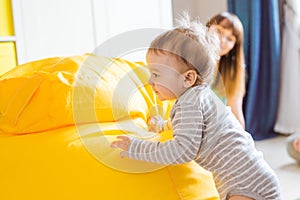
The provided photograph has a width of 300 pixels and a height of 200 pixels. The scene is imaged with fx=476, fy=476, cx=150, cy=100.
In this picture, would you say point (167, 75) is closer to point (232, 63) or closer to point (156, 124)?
point (156, 124)

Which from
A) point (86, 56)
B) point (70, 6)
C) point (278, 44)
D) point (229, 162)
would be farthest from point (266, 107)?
point (229, 162)

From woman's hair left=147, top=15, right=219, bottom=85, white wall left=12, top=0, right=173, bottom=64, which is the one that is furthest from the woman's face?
woman's hair left=147, top=15, right=219, bottom=85

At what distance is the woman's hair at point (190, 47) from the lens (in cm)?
108

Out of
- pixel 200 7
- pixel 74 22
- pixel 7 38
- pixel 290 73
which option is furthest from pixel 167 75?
pixel 200 7

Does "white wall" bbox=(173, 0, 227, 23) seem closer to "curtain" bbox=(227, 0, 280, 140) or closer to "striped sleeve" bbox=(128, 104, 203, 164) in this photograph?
"curtain" bbox=(227, 0, 280, 140)

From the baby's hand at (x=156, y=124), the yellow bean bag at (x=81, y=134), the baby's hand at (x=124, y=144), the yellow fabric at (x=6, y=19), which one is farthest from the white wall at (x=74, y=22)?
the baby's hand at (x=124, y=144)

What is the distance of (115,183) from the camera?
113cm

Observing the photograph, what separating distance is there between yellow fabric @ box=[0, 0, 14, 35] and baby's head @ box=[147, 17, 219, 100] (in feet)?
3.60

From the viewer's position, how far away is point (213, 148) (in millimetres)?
1093

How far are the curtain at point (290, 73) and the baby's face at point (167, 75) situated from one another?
2232 millimetres

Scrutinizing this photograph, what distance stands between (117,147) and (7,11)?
1.15m

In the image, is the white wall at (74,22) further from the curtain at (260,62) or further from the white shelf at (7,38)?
the curtain at (260,62)

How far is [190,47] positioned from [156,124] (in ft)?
1.21

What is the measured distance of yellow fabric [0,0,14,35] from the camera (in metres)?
2.00
